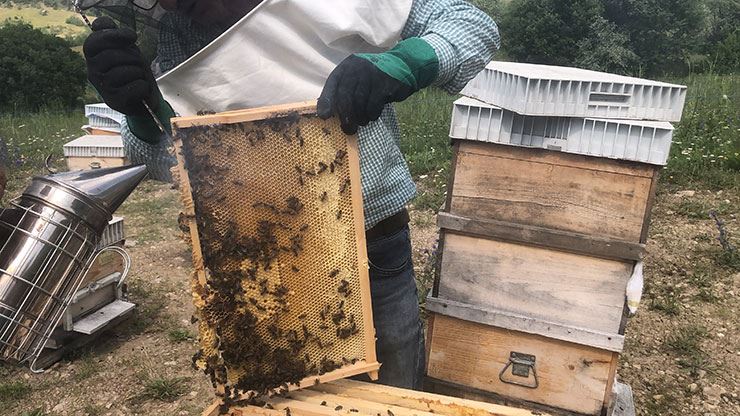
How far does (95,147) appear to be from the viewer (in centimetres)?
610

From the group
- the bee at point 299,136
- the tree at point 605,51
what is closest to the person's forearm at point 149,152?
the bee at point 299,136

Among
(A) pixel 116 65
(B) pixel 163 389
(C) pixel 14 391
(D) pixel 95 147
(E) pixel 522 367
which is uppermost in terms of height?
(A) pixel 116 65

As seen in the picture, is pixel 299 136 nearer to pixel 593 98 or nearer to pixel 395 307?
pixel 395 307

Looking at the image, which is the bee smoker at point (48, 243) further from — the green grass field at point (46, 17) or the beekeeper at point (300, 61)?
the green grass field at point (46, 17)

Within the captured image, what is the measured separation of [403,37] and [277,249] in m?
0.82

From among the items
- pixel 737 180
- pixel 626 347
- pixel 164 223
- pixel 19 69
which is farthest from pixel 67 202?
pixel 19 69

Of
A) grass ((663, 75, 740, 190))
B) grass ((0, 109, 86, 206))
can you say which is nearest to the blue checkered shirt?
grass ((663, 75, 740, 190))

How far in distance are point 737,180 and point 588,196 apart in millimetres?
4293

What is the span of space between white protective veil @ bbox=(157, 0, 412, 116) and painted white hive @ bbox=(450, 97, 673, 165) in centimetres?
67

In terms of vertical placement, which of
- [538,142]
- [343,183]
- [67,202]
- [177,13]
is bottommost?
[67,202]

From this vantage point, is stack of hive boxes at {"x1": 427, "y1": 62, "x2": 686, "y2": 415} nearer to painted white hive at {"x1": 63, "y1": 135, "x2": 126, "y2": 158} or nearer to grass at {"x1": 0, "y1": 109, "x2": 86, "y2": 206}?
painted white hive at {"x1": 63, "y1": 135, "x2": 126, "y2": 158}

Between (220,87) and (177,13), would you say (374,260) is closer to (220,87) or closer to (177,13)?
(220,87)

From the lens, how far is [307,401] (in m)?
1.62

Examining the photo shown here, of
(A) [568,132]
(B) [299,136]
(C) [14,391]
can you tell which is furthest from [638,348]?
(C) [14,391]
